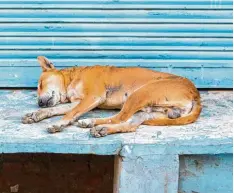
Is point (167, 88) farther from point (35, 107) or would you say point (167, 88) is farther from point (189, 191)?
point (35, 107)

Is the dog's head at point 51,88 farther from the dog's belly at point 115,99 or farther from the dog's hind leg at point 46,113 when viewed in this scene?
the dog's belly at point 115,99

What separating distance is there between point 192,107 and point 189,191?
2.31 feet

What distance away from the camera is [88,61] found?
5.66 metres

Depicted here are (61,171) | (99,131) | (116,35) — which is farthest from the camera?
(61,171)

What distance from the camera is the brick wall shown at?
592cm

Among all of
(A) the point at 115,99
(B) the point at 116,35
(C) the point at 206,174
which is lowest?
(C) the point at 206,174

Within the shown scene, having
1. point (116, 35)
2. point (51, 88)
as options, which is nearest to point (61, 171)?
point (51, 88)

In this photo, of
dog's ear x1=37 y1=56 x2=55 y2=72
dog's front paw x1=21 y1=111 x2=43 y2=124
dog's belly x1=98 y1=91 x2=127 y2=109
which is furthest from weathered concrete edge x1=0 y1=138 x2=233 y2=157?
dog's ear x1=37 y1=56 x2=55 y2=72

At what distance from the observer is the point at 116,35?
5629mm

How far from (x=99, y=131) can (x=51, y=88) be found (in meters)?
0.94

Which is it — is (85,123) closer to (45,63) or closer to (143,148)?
(143,148)

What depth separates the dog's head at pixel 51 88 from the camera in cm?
500

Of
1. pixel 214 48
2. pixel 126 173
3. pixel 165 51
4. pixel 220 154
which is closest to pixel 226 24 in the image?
pixel 214 48

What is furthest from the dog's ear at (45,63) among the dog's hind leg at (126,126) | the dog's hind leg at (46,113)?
Answer: the dog's hind leg at (126,126)
